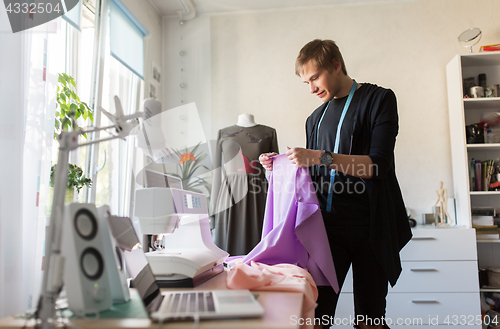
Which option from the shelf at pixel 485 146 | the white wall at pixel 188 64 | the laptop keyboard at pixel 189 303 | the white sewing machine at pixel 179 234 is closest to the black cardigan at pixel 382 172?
the white sewing machine at pixel 179 234

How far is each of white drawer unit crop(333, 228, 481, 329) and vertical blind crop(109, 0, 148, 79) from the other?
97.1 inches

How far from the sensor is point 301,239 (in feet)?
4.44

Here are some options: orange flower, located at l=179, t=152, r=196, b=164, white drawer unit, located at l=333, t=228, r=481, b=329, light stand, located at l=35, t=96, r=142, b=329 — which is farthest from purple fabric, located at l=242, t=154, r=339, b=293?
orange flower, located at l=179, t=152, r=196, b=164

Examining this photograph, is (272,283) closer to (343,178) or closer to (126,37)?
(343,178)

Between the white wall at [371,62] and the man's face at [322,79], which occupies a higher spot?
the white wall at [371,62]

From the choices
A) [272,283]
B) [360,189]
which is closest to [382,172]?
[360,189]

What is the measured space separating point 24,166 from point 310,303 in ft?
4.65

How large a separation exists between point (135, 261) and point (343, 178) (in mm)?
867

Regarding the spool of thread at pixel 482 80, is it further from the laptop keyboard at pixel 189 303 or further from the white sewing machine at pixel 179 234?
the laptop keyboard at pixel 189 303

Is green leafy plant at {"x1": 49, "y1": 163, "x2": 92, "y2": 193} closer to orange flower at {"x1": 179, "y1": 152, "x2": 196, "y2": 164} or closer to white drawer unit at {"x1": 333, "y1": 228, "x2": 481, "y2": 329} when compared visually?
orange flower at {"x1": 179, "y1": 152, "x2": 196, "y2": 164}

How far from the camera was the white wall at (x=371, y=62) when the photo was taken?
10.9 feet

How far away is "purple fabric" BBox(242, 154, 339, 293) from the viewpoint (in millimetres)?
1339

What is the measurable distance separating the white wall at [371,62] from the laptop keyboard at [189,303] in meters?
2.69

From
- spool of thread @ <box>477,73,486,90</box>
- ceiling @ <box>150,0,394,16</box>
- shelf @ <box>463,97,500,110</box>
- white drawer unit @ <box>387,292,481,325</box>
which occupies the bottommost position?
white drawer unit @ <box>387,292,481,325</box>
